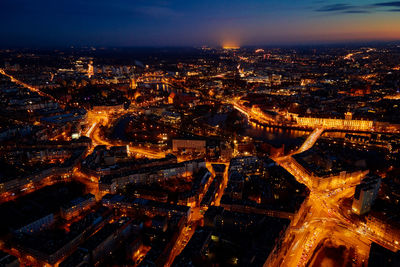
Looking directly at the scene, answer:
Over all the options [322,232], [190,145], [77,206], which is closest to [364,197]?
[322,232]

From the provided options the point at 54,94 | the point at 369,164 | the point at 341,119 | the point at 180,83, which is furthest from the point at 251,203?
the point at 180,83

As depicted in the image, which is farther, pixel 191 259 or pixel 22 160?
pixel 22 160

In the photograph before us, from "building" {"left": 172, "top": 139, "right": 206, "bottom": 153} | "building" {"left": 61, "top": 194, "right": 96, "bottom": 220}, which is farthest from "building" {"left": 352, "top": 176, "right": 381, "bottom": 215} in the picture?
"building" {"left": 61, "top": 194, "right": 96, "bottom": 220}

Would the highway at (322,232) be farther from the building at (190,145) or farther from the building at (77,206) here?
the building at (77,206)

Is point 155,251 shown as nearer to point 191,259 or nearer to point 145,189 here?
point 191,259

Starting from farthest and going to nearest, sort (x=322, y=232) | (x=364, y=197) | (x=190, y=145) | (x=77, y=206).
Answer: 1. (x=190, y=145)
2. (x=77, y=206)
3. (x=364, y=197)
4. (x=322, y=232)

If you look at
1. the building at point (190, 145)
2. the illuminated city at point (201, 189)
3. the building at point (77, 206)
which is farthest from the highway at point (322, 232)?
the building at point (77, 206)

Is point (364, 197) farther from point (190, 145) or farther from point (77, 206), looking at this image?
point (77, 206)

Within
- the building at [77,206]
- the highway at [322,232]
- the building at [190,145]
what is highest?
the building at [190,145]
